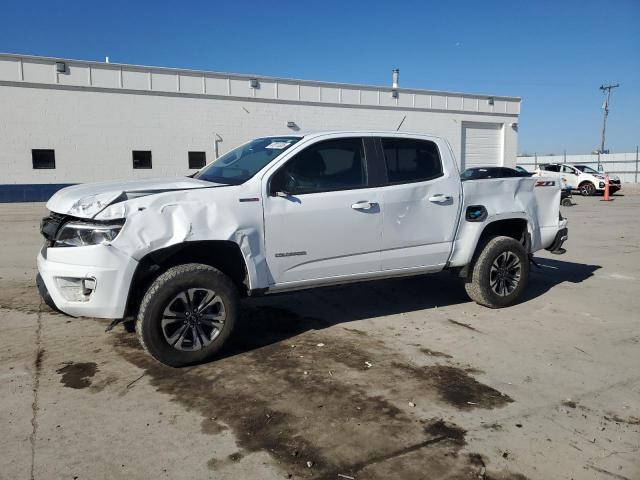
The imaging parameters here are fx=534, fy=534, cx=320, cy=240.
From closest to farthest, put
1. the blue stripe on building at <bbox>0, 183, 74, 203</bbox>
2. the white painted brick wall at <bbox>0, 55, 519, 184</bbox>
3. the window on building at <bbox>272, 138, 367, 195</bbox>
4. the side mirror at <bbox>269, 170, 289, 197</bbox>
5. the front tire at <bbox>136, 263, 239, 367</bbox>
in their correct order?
the front tire at <bbox>136, 263, 239, 367</bbox> < the side mirror at <bbox>269, 170, 289, 197</bbox> < the window on building at <bbox>272, 138, 367, 195</bbox> < the white painted brick wall at <bbox>0, 55, 519, 184</bbox> < the blue stripe on building at <bbox>0, 183, 74, 203</bbox>

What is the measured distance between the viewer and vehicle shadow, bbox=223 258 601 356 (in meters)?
5.27

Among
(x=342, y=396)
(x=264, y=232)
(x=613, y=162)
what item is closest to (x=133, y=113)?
(x=264, y=232)

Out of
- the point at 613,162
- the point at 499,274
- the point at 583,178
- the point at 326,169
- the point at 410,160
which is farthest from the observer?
the point at 613,162

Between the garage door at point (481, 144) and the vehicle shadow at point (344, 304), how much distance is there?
24279 millimetres

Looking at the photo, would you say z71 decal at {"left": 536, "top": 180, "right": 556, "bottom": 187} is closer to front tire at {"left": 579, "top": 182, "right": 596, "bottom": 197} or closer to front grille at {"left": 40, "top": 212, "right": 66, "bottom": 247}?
front grille at {"left": 40, "top": 212, "right": 66, "bottom": 247}

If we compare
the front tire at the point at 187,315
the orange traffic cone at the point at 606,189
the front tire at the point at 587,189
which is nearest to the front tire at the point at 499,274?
the front tire at the point at 187,315

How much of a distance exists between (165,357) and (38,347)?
143 cm

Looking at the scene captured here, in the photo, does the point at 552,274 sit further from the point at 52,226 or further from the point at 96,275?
the point at 52,226

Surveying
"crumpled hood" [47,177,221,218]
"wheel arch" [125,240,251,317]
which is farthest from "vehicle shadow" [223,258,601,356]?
"crumpled hood" [47,177,221,218]

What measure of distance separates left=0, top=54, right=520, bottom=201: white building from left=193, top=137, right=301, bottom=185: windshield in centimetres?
1810

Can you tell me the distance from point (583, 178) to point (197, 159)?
19411 millimetres

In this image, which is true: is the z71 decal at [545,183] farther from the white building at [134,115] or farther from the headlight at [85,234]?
the white building at [134,115]

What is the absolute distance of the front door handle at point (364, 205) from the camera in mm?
4883

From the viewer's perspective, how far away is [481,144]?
3178cm
